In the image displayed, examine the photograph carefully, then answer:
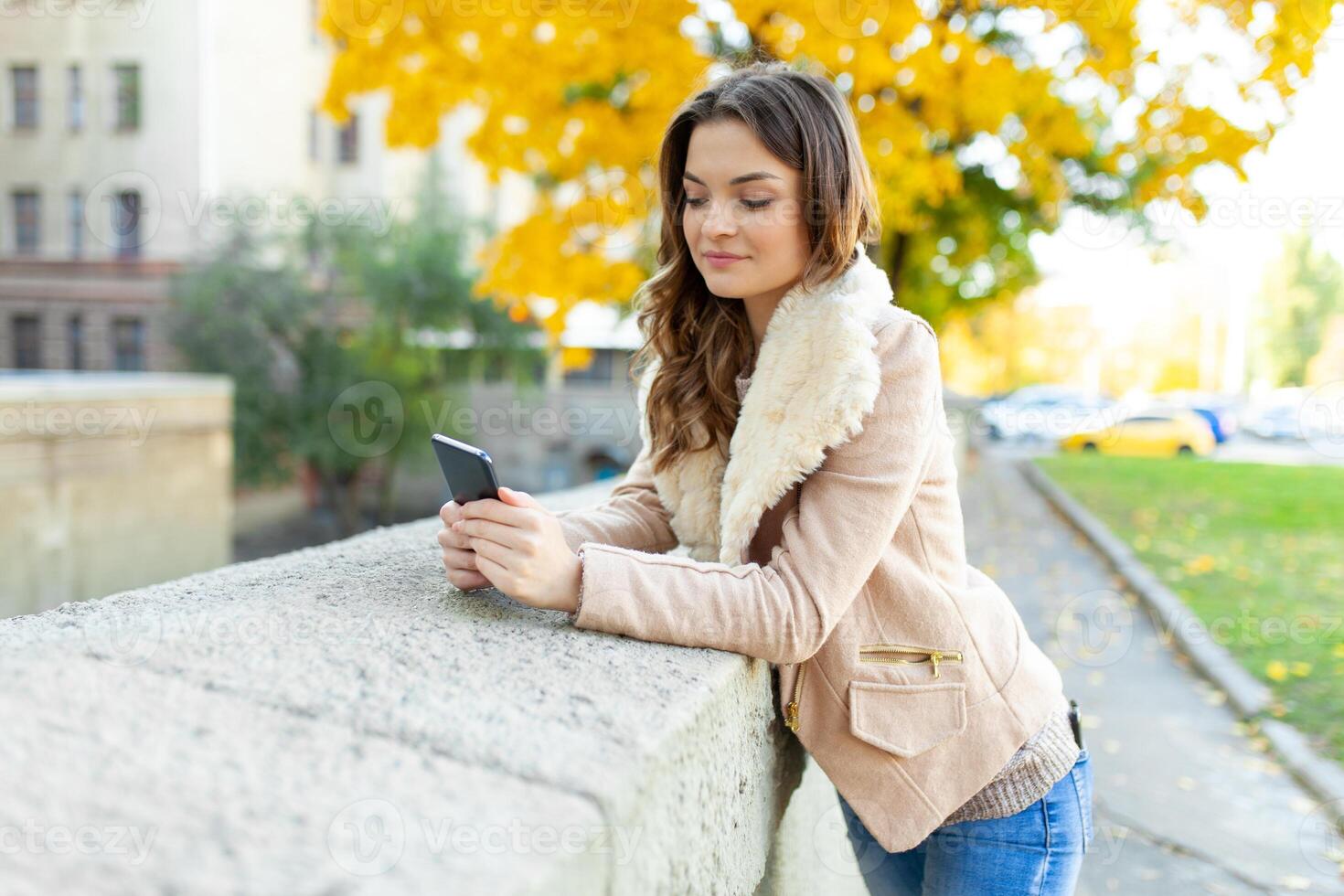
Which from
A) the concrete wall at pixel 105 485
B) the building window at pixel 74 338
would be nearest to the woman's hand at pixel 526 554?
the concrete wall at pixel 105 485

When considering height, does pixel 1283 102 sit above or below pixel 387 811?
above

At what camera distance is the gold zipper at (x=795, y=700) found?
162 centimetres

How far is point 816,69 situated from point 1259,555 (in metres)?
6.94

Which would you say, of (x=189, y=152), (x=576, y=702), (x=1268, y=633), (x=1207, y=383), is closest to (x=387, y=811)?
(x=576, y=702)

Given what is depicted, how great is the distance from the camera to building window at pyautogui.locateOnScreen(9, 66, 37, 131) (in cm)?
2578

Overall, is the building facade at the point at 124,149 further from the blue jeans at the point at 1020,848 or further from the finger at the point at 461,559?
the blue jeans at the point at 1020,848

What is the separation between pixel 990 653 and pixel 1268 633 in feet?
19.0

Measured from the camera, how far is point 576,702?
48.0 inches

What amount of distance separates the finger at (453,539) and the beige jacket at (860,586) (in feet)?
0.82

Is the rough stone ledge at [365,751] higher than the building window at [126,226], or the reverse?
the building window at [126,226]

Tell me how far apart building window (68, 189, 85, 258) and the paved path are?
26.7m

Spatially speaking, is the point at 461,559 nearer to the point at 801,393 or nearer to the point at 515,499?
the point at 515,499

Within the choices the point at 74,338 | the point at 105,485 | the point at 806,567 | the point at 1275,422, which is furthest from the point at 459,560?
the point at 1275,422

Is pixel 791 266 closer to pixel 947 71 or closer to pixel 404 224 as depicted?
pixel 947 71
